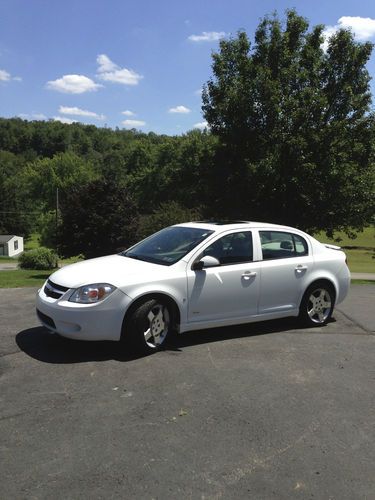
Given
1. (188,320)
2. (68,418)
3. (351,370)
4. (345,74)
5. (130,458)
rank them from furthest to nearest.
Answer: (345,74) < (188,320) < (351,370) < (68,418) < (130,458)

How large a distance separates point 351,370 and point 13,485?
12.1 ft

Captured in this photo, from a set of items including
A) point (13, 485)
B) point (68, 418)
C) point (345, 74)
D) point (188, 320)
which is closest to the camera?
point (13, 485)

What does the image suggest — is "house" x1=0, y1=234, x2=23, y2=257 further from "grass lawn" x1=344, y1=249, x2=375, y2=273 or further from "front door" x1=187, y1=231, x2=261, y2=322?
"front door" x1=187, y1=231, x2=261, y2=322

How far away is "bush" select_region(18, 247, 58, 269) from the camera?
28531 mm

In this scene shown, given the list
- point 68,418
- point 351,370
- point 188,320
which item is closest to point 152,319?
point 188,320

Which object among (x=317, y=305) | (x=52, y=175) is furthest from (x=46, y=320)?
(x=52, y=175)

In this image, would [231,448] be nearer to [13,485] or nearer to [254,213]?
[13,485]

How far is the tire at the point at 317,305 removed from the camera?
7.00m

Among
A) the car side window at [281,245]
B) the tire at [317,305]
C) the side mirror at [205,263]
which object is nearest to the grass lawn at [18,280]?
the side mirror at [205,263]

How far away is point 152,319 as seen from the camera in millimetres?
5590

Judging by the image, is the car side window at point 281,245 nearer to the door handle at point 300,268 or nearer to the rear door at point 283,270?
the rear door at point 283,270

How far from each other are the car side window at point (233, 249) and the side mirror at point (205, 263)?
0.23 meters

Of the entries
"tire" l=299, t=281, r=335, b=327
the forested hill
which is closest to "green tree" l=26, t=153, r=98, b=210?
the forested hill

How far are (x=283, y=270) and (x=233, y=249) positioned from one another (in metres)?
0.81
